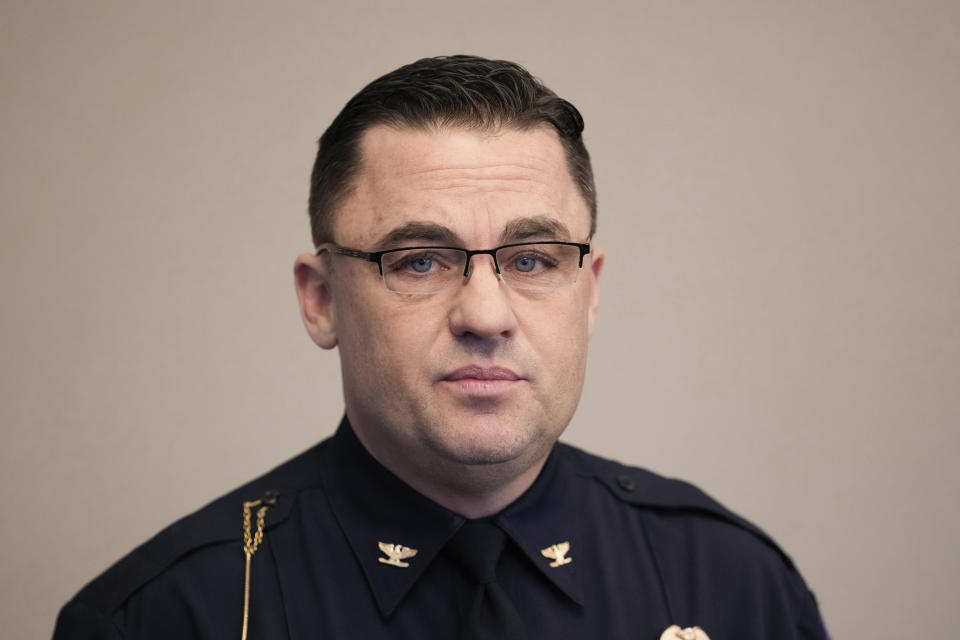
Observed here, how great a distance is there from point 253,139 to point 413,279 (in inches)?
67.3

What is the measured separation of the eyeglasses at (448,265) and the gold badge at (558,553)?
63cm

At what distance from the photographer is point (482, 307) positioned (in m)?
2.49

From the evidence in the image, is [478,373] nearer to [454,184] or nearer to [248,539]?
[454,184]

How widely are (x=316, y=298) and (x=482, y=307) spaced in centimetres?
60

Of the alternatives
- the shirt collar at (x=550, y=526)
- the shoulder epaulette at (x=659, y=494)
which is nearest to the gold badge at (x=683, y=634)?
the shirt collar at (x=550, y=526)

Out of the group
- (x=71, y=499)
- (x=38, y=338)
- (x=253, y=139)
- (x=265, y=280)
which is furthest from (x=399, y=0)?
(x=71, y=499)

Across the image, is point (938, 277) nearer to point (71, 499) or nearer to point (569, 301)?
point (569, 301)

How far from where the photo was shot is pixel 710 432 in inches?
173

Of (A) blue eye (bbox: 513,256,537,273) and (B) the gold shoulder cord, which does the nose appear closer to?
(A) blue eye (bbox: 513,256,537,273)

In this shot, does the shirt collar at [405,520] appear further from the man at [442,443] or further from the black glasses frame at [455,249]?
the black glasses frame at [455,249]

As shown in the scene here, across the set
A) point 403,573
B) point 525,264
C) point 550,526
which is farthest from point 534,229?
point 403,573

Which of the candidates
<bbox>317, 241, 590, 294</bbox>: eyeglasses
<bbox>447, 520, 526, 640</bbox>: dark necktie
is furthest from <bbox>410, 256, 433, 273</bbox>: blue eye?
<bbox>447, 520, 526, 640</bbox>: dark necktie

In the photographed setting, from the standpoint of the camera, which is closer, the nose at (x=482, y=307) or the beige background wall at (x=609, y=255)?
the nose at (x=482, y=307)

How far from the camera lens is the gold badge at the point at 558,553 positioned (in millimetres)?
2742
